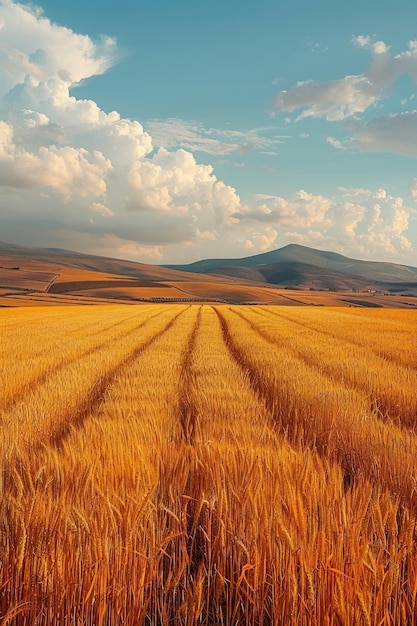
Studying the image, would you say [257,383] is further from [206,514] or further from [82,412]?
[206,514]

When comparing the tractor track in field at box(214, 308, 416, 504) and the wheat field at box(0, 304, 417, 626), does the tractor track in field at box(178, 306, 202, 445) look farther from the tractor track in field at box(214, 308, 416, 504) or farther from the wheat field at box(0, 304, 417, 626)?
the tractor track in field at box(214, 308, 416, 504)

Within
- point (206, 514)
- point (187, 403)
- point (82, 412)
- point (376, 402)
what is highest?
point (206, 514)

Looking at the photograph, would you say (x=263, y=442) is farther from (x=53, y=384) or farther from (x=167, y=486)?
(x=53, y=384)

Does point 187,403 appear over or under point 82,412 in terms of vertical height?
over

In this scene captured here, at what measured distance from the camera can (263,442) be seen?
13.6ft

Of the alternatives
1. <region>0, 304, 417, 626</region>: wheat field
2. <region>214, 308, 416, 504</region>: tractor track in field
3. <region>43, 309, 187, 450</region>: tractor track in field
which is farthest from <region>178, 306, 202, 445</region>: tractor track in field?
<region>43, 309, 187, 450</region>: tractor track in field

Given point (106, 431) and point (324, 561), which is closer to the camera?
point (324, 561)

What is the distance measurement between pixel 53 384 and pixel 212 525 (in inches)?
223

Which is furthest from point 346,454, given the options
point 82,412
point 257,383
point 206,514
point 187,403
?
point 257,383

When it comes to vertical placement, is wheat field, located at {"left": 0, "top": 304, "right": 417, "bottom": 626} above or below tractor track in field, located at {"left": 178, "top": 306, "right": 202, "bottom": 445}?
above

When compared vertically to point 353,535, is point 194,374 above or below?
below

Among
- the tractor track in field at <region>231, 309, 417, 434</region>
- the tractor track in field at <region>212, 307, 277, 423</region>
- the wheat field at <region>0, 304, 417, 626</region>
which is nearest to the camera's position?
the wheat field at <region>0, 304, 417, 626</region>

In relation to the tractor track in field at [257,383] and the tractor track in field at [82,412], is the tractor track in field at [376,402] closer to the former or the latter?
the tractor track in field at [257,383]

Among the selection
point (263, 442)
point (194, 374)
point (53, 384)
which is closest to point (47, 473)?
point (263, 442)
